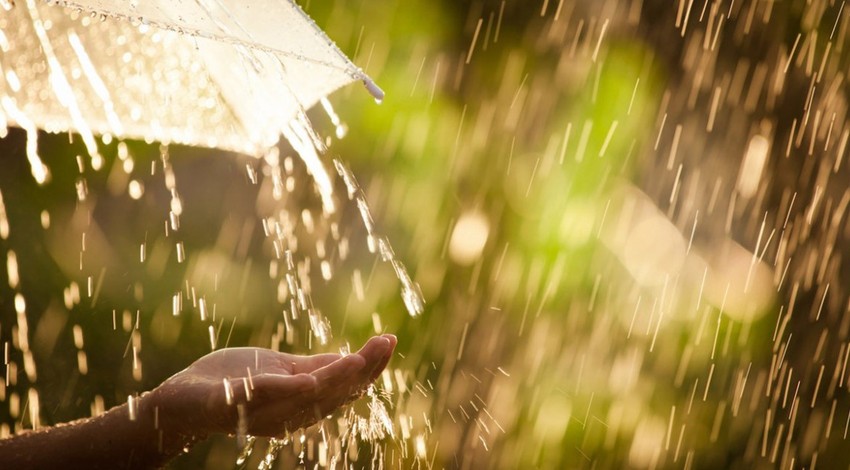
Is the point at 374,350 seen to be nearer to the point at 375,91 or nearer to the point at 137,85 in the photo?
the point at 375,91

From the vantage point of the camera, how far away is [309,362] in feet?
5.95

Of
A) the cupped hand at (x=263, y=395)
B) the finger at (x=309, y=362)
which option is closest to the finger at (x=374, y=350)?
the cupped hand at (x=263, y=395)

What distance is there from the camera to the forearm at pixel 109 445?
1.61 metres

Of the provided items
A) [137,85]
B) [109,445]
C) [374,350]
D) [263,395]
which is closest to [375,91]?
[374,350]

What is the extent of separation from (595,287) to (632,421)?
0.83 m

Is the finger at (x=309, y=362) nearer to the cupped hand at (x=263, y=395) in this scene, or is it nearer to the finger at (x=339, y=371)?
the cupped hand at (x=263, y=395)

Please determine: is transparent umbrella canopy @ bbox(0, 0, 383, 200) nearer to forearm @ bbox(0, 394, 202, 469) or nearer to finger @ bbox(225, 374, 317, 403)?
finger @ bbox(225, 374, 317, 403)

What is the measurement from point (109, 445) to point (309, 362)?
48 centimetres

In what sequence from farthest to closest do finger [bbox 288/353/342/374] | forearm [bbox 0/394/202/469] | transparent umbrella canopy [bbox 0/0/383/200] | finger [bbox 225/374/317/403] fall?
transparent umbrella canopy [bbox 0/0/383/200]
finger [bbox 288/353/342/374]
forearm [bbox 0/394/202/469]
finger [bbox 225/374/317/403]

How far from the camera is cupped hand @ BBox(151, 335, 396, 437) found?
1.43 meters

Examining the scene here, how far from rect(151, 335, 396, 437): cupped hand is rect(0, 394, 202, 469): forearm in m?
0.05

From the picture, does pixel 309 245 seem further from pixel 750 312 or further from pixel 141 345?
pixel 750 312

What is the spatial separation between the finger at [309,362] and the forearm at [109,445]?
30cm

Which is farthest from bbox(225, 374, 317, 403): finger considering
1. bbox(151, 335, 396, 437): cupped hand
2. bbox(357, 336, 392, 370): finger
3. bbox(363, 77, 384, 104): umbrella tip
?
bbox(363, 77, 384, 104): umbrella tip
